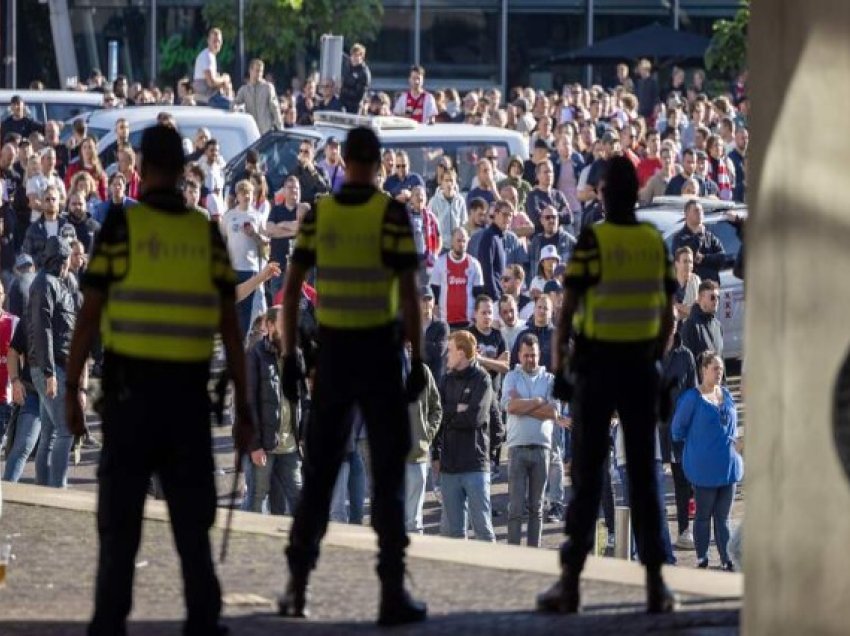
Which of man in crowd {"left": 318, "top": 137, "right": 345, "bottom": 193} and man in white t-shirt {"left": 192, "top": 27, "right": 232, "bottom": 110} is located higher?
man in white t-shirt {"left": 192, "top": 27, "right": 232, "bottom": 110}

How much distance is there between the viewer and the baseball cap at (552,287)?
20858mm

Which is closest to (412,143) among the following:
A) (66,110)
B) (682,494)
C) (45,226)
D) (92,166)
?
(92,166)

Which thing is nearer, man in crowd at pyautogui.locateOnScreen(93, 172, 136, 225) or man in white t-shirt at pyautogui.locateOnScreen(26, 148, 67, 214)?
man in crowd at pyautogui.locateOnScreen(93, 172, 136, 225)

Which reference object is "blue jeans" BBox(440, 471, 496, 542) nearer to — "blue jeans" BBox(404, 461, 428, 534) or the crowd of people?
the crowd of people

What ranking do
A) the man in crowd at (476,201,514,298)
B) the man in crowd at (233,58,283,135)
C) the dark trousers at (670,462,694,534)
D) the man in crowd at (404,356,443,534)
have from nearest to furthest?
the man in crowd at (404,356,443,534), the dark trousers at (670,462,694,534), the man in crowd at (476,201,514,298), the man in crowd at (233,58,283,135)

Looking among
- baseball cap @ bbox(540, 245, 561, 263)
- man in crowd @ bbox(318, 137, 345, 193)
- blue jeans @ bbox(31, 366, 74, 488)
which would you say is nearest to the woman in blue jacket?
blue jeans @ bbox(31, 366, 74, 488)

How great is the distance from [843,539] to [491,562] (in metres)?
3.04

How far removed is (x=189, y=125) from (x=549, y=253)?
664 centimetres

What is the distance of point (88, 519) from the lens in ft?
38.8

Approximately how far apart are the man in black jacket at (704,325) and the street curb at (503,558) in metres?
8.54

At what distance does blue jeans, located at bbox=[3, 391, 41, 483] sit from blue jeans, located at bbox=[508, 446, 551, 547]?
3.31 meters

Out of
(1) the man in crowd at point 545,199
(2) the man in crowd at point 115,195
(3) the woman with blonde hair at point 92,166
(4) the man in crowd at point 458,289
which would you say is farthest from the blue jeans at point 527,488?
(3) the woman with blonde hair at point 92,166

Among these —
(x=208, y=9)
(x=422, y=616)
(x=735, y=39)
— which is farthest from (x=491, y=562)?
(x=208, y=9)

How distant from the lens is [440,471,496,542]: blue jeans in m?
17.0
